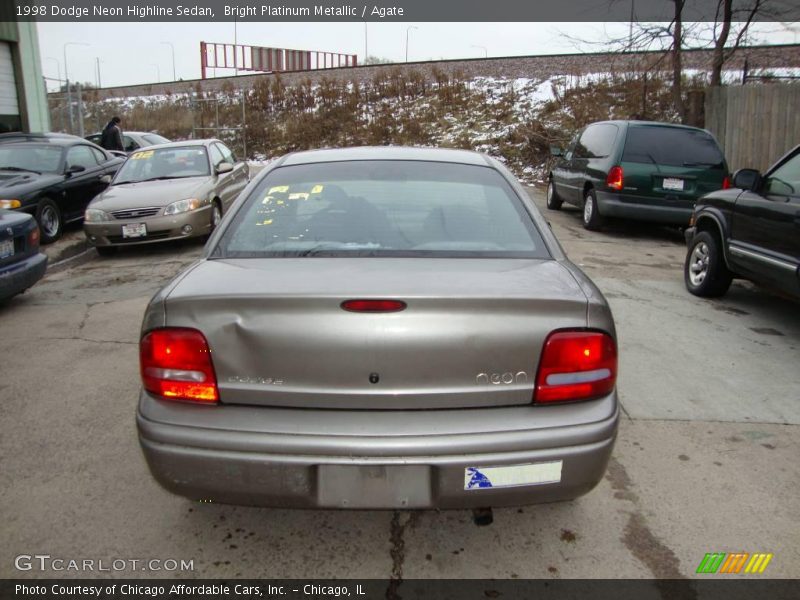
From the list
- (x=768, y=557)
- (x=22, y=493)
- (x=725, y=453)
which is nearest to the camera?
A: (x=768, y=557)

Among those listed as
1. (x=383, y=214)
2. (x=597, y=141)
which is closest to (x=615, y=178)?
(x=597, y=141)

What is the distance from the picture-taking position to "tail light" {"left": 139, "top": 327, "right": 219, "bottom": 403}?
7.37 feet

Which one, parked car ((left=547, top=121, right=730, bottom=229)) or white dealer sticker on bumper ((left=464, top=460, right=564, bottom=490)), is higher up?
parked car ((left=547, top=121, right=730, bottom=229))

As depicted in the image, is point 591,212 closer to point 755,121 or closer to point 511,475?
point 755,121

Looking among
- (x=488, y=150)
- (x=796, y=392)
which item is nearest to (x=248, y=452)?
(x=796, y=392)

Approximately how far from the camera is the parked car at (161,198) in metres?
8.59

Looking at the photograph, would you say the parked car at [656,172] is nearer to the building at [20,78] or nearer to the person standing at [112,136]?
the person standing at [112,136]

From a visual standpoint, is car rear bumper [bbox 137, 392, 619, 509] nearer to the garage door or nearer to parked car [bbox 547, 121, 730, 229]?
parked car [bbox 547, 121, 730, 229]

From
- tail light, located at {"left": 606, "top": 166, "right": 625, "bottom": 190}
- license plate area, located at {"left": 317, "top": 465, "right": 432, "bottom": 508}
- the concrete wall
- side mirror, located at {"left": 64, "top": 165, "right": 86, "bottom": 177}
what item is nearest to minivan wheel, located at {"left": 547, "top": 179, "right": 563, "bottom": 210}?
tail light, located at {"left": 606, "top": 166, "right": 625, "bottom": 190}

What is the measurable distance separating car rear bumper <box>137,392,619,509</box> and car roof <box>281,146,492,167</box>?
165 centimetres

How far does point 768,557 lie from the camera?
2572 mm

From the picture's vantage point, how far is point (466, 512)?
286 cm

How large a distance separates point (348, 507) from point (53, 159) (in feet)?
31.7

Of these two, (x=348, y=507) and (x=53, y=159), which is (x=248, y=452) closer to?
(x=348, y=507)
